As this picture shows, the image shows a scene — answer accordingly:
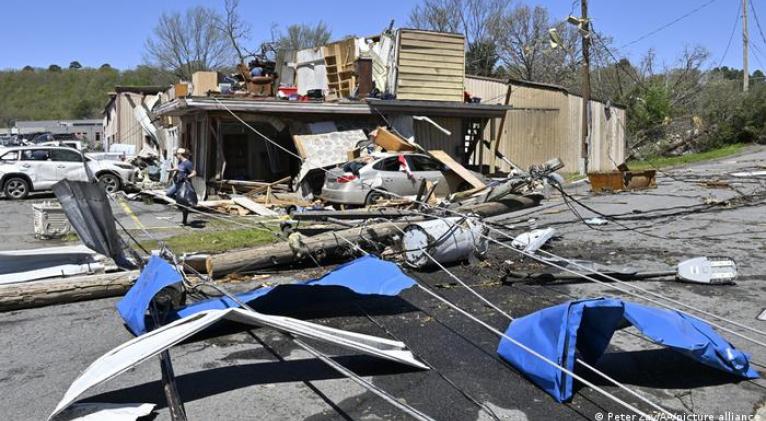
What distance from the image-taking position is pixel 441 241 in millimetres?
9117

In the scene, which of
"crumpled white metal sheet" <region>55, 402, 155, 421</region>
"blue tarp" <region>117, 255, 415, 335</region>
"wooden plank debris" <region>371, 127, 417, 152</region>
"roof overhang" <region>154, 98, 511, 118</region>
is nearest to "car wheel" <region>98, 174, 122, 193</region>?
"roof overhang" <region>154, 98, 511, 118</region>

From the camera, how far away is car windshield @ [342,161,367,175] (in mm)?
16656

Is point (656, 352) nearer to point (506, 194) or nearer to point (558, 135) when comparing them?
point (506, 194)

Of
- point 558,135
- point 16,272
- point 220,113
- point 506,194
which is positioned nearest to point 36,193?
point 220,113

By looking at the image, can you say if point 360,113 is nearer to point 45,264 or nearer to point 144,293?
point 45,264

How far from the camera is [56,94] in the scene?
98.6 metres

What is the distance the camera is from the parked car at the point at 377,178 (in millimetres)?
16203

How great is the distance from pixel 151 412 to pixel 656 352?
4.43 meters

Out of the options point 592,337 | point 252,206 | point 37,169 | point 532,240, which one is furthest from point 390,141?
point 592,337

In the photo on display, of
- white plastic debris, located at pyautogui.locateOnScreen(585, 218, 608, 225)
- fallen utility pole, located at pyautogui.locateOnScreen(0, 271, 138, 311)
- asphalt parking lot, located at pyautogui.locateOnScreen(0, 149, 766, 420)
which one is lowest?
asphalt parking lot, located at pyautogui.locateOnScreen(0, 149, 766, 420)

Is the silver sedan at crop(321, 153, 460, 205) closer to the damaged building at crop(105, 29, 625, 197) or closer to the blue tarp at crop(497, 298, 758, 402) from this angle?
the damaged building at crop(105, 29, 625, 197)

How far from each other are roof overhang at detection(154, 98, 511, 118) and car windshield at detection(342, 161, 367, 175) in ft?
11.0

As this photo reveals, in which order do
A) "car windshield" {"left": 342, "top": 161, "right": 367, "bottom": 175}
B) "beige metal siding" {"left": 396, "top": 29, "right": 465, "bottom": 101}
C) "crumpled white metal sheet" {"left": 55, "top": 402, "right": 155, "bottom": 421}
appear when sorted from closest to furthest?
"crumpled white metal sheet" {"left": 55, "top": 402, "right": 155, "bottom": 421} → "car windshield" {"left": 342, "top": 161, "right": 367, "bottom": 175} → "beige metal siding" {"left": 396, "top": 29, "right": 465, "bottom": 101}

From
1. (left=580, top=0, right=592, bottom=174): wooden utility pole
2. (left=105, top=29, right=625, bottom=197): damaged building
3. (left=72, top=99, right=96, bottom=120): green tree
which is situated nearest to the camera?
(left=105, top=29, right=625, bottom=197): damaged building
